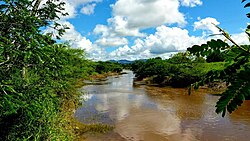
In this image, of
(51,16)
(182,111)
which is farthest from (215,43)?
(182,111)

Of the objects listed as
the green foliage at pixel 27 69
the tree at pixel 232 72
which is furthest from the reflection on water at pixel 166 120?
the tree at pixel 232 72

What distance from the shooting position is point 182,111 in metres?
21.8

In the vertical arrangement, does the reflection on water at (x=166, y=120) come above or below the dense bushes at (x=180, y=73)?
below

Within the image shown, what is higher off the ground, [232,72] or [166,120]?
[232,72]

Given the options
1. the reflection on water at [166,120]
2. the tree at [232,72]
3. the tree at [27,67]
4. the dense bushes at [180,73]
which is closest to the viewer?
the tree at [232,72]

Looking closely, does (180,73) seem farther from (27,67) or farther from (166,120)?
(27,67)

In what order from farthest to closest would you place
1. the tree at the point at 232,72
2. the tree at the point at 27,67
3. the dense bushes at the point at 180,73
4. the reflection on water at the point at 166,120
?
the dense bushes at the point at 180,73
the reflection on water at the point at 166,120
the tree at the point at 27,67
the tree at the point at 232,72

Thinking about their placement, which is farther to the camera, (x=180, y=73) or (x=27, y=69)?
(x=180, y=73)

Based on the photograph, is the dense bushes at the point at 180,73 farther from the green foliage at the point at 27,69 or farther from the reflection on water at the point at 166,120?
the green foliage at the point at 27,69

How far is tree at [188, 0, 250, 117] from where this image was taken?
55.9 inches

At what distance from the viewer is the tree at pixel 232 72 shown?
55.9 inches

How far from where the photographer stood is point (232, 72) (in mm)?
1826

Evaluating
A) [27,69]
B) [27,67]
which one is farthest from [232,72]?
[27,69]

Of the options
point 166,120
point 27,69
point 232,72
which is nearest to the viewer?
point 232,72
